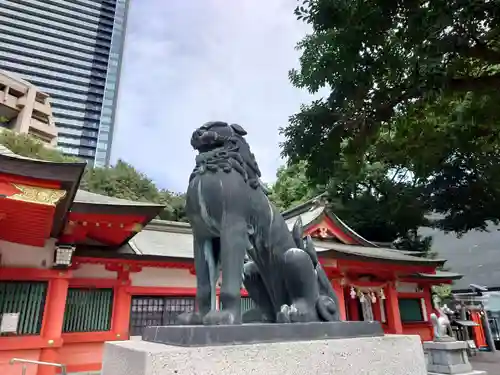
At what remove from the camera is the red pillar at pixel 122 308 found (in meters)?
6.93

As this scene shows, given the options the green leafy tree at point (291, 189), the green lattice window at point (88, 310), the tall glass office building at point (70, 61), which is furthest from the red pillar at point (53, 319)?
the tall glass office building at point (70, 61)

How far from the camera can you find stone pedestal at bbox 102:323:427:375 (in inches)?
54.6

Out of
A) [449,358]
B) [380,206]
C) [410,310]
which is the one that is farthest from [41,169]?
[380,206]

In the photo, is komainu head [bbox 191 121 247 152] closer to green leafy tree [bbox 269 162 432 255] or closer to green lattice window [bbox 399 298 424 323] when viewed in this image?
green lattice window [bbox 399 298 424 323]

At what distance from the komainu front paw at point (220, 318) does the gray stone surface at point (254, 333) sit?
10 cm

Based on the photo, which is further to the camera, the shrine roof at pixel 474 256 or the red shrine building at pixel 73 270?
the shrine roof at pixel 474 256

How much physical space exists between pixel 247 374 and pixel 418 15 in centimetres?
467

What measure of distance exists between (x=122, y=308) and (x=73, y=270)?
122 centimetres

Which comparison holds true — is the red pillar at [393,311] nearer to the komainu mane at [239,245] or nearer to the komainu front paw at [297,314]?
the komainu mane at [239,245]

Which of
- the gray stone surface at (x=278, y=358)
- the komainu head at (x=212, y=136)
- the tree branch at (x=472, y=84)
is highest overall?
the tree branch at (x=472, y=84)

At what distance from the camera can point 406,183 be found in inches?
595

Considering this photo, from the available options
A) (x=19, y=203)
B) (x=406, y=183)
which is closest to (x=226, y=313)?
(x=19, y=203)

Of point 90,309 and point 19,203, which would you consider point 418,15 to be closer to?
point 19,203

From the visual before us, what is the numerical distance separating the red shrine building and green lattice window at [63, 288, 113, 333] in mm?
18
